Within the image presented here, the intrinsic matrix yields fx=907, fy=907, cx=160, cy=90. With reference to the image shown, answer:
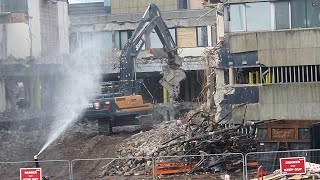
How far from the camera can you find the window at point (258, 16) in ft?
110

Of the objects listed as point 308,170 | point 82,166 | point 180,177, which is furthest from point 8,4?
point 308,170

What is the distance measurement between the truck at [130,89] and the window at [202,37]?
2032 centimetres

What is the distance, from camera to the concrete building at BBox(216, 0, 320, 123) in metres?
32.8

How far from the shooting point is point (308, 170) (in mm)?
25469

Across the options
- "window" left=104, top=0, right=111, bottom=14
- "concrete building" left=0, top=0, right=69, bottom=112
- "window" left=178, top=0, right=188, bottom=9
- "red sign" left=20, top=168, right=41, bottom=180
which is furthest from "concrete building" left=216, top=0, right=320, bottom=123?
Answer: "window" left=104, top=0, right=111, bottom=14

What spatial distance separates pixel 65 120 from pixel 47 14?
54.7 feet

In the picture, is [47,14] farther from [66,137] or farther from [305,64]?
[305,64]

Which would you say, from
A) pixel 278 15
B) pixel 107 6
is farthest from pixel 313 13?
pixel 107 6

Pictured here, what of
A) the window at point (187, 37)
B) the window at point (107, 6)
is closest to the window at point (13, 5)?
the window at point (187, 37)

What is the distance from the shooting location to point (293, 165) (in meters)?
24.4

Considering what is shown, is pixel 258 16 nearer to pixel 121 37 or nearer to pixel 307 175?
pixel 307 175

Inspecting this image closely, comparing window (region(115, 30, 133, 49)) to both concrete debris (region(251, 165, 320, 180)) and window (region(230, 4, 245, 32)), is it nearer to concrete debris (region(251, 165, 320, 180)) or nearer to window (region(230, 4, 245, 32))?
window (region(230, 4, 245, 32))

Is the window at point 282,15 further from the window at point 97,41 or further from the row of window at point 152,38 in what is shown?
the window at point 97,41

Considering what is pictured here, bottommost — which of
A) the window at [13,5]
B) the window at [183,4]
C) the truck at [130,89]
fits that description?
the truck at [130,89]
